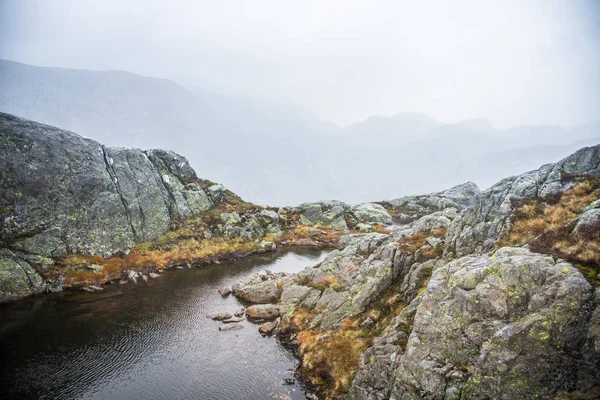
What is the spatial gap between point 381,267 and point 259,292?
17552mm

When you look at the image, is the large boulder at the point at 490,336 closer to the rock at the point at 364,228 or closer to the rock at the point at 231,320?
the rock at the point at 231,320

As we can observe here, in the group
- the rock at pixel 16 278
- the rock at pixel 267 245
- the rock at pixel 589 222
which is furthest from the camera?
the rock at pixel 267 245

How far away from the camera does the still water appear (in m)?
22.4

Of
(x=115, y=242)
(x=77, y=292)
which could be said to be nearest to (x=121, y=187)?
(x=115, y=242)

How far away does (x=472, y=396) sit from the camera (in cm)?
1414

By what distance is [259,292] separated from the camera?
39000mm

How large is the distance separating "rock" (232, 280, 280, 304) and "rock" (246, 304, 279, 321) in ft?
9.25

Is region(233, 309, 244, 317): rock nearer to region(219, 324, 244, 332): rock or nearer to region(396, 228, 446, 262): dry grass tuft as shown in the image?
region(219, 324, 244, 332): rock

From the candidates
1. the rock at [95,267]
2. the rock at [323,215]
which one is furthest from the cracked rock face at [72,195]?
the rock at [323,215]

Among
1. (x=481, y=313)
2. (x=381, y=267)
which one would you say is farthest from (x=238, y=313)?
(x=481, y=313)

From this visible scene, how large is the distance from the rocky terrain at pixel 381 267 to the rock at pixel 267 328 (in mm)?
117

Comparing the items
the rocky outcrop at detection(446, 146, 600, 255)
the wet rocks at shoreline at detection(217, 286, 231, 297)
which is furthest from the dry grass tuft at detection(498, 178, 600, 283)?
the wet rocks at shoreline at detection(217, 286, 231, 297)

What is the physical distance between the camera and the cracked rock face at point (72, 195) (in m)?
42.5

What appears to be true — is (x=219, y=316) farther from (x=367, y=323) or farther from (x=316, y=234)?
(x=316, y=234)
